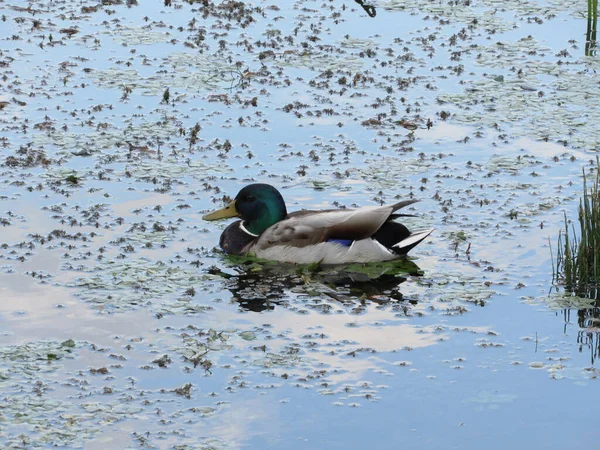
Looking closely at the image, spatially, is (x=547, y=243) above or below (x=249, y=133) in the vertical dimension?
below

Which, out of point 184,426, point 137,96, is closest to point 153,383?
point 184,426

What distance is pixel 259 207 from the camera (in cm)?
1224

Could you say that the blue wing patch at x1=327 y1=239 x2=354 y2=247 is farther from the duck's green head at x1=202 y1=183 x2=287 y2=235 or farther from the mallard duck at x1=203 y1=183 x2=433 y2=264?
the duck's green head at x1=202 y1=183 x2=287 y2=235

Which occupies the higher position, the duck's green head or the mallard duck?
the duck's green head

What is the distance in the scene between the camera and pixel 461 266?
11.7m

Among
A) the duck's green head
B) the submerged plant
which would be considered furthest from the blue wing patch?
the submerged plant

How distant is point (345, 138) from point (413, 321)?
5076 mm

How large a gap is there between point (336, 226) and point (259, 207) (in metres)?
0.87

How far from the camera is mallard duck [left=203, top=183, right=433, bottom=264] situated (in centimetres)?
1188

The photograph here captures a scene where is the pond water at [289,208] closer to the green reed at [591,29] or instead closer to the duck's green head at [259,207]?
the green reed at [591,29]

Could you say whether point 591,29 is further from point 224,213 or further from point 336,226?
point 224,213

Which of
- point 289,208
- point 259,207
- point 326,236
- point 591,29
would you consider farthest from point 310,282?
point 591,29

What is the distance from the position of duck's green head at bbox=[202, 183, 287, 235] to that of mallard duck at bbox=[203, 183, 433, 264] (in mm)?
10

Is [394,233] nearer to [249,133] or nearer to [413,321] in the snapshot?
[413,321]
